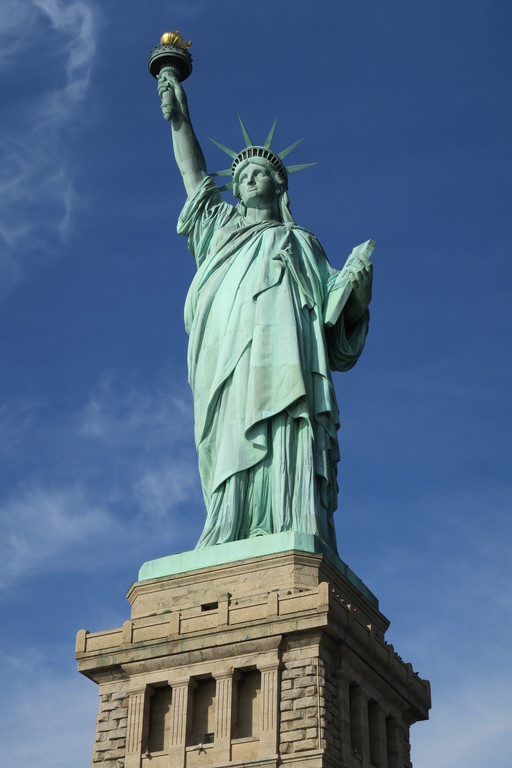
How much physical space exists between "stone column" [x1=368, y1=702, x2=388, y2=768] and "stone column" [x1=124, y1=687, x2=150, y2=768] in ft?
12.3

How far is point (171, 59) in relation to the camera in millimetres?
30766

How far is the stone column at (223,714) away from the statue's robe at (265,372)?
299 cm

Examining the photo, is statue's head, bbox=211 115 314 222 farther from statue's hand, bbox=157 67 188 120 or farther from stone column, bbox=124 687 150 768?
stone column, bbox=124 687 150 768

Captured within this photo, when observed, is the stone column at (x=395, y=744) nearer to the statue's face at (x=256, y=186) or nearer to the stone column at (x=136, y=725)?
the stone column at (x=136, y=725)

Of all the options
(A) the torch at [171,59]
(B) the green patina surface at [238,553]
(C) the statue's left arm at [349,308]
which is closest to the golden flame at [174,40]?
(A) the torch at [171,59]

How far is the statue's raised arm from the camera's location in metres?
30.2

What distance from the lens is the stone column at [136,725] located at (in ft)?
73.4

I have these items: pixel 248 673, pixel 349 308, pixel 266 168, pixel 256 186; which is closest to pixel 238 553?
pixel 248 673

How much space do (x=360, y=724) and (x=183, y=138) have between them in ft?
44.4

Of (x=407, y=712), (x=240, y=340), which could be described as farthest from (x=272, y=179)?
(x=407, y=712)

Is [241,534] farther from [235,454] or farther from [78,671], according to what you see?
[78,671]

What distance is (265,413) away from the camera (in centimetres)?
2545

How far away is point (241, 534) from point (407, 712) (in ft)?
14.0

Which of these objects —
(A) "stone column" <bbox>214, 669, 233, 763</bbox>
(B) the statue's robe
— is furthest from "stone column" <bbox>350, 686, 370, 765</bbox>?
(B) the statue's robe
